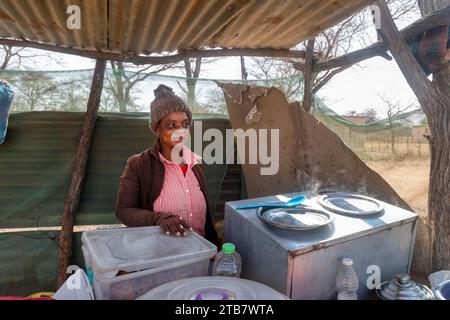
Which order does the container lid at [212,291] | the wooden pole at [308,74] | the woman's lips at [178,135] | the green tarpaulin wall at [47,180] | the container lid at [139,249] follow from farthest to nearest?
1. the green tarpaulin wall at [47,180]
2. the wooden pole at [308,74]
3. the woman's lips at [178,135]
4. the container lid at [139,249]
5. the container lid at [212,291]

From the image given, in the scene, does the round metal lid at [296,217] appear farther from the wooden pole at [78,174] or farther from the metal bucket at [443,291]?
the wooden pole at [78,174]

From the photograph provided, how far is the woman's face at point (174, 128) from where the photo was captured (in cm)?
197

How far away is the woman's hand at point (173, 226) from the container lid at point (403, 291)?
2.90 ft

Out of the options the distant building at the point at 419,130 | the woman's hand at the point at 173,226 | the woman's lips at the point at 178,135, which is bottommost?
the woman's hand at the point at 173,226

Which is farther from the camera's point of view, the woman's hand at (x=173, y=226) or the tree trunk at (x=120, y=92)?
the tree trunk at (x=120, y=92)

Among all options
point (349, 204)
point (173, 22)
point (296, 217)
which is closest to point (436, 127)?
point (349, 204)

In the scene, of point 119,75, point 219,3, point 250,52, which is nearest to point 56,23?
point 119,75

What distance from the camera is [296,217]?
1432mm

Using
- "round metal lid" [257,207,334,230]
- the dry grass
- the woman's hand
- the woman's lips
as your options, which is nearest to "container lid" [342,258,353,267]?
"round metal lid" [257,207,334,230]

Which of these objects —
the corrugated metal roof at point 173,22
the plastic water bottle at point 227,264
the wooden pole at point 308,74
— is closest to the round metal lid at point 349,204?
the plastic water bottle at point 227,264

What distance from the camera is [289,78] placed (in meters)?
3.85

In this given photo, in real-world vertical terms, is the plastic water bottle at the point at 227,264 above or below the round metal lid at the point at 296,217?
below

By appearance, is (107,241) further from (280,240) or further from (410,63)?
(410,63)

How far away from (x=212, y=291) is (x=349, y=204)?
0.98 metres
